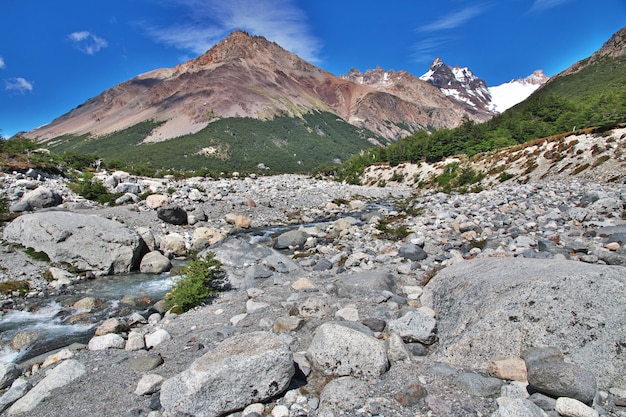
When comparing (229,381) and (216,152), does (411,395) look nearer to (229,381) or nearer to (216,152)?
(229,381)

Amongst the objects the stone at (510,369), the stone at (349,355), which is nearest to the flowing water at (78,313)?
the stone at (349,355)

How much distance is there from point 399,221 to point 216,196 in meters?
15.6

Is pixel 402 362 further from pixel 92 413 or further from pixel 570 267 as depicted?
pixel 92 413

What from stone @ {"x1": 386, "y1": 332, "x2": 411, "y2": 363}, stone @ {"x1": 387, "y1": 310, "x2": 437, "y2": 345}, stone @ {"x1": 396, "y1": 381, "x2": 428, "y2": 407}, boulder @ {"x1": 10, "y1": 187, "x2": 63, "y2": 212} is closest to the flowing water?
stone @ {"x1": 386, "y1": 332, "x2": 411, "y2": 363}

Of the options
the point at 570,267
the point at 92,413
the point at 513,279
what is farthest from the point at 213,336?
the point at 570,267

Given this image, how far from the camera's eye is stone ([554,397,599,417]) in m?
3.48

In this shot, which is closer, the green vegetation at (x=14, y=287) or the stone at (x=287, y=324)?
the stone at (x=287, y=324)

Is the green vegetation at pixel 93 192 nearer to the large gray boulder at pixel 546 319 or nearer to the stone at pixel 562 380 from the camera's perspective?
the large gray boulder at pixel 546 319

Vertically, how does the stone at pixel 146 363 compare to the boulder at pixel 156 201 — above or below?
below

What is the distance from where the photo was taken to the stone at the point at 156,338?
6.83 metres

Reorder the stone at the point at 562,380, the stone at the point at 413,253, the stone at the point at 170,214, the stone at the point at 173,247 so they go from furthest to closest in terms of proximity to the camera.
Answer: the stone at the point at 170,214, the stone at the point at 173,247, the stone at the point at 413,253, the stone at the point at 562,380

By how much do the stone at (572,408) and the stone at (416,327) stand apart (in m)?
2.13

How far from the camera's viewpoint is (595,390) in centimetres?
370

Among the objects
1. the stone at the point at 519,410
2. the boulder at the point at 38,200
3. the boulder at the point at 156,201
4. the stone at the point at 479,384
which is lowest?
the stone at the point at 479,384
